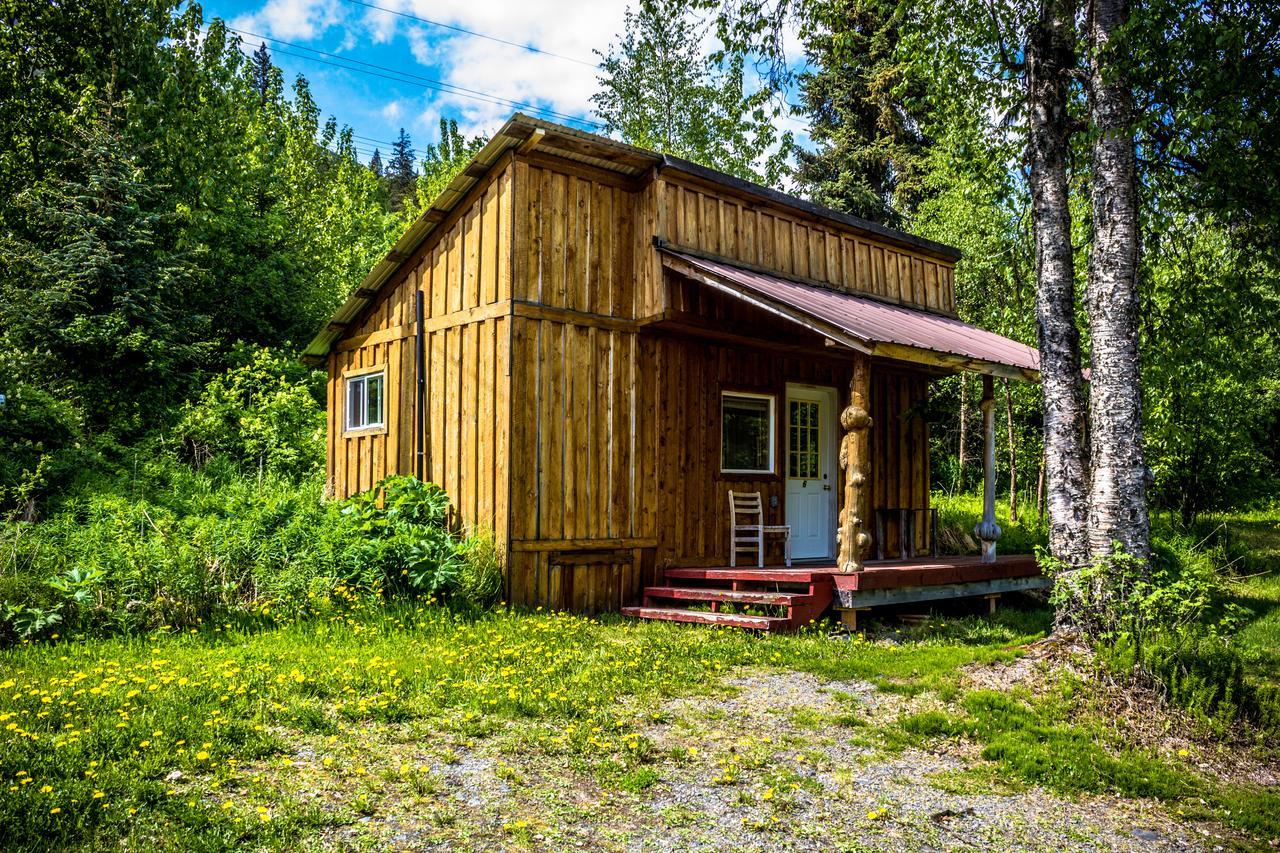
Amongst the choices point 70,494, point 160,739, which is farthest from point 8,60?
point 160,739

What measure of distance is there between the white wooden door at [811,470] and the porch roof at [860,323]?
1.52 metres

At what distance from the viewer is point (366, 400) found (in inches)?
478

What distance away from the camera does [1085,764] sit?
4660 mm

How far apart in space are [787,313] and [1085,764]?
4.91 meters

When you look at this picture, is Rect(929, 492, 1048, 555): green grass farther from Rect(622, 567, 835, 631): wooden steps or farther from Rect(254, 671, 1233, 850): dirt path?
Rect(254, 671, 1233, 850): dirt path

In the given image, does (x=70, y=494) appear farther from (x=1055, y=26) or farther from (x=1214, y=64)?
(x=1214, y=64)

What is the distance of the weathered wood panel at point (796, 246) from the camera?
10016 millimetres

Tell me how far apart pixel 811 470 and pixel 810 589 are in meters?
3.47

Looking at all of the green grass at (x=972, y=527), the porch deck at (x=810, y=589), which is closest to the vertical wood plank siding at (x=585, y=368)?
the porch deck at (x=810, y=589)

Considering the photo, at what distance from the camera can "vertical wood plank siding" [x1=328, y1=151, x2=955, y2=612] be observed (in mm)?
9234

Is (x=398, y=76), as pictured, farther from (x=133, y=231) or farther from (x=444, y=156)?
(x=133, y=231)

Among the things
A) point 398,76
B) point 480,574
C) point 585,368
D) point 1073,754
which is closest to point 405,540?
point 480,574

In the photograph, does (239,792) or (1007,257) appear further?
(1007,257)

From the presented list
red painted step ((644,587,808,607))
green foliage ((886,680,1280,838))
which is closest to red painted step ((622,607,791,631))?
red painted step ((644,587,808,607))
